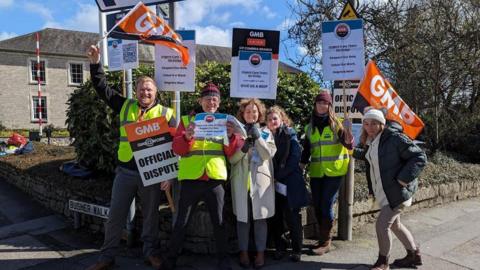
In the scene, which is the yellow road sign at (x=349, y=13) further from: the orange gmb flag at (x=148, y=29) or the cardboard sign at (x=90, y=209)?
the cardboard sign at (x=90, y=209)

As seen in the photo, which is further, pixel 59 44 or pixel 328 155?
pixel 59 44

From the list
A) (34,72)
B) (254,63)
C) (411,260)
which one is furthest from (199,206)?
(34,72)

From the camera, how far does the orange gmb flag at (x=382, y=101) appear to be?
4.69 meters

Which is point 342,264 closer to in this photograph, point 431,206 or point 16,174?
point 431,206

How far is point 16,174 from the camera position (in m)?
8.72

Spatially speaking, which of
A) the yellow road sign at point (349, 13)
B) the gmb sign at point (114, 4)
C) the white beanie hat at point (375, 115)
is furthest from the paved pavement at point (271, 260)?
the gmb sign at point (114, 4)

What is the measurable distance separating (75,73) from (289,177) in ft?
124

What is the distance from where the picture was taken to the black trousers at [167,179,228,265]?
4090 mm

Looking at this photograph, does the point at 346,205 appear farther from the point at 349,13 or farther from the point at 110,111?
the point at 110,111

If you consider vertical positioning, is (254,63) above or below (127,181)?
above

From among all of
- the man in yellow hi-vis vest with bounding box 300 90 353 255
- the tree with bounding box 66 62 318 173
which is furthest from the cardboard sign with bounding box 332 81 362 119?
the tree with bounding box 66 62 318 173

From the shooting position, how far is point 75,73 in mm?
38000

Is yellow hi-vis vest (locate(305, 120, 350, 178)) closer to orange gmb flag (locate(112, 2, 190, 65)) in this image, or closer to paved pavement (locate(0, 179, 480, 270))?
paved pavement (locate(0, 179, 480, 270))

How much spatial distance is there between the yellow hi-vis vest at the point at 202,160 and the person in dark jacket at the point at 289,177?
725 millimetres
